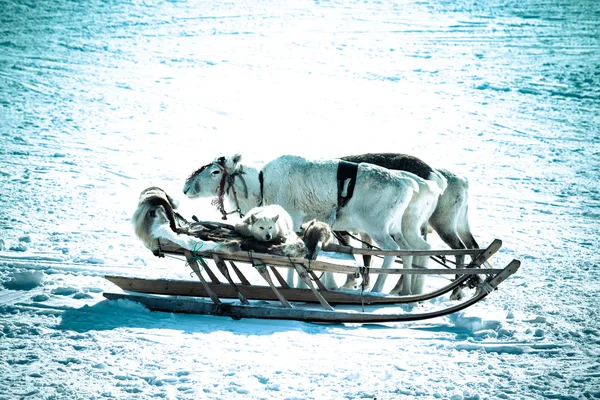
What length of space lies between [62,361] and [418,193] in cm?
440

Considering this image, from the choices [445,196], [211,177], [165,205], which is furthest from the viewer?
[211,177]

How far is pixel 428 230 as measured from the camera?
29.8ft

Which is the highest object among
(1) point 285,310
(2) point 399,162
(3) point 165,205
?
(2) point 399,162

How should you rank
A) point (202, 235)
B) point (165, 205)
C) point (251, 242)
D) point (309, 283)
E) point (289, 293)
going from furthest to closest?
point (289, 293), point (165, 205), point (202, 235), point (251, 242), point (309, 283)

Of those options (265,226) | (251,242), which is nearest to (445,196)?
(265,226)

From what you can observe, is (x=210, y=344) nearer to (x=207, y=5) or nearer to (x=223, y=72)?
(x=223, y=72)

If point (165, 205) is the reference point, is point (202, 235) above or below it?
below

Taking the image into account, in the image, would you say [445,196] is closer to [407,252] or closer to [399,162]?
[399,162]

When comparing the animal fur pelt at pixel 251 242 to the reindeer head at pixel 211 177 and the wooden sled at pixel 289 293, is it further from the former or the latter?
the reindeer head at pixel 211 177

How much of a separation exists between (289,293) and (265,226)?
0.92m

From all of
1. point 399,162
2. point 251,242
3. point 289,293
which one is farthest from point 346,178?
point 251,242

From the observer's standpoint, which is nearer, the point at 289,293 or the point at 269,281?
the point at 269,281

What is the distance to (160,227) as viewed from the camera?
22.9 ft

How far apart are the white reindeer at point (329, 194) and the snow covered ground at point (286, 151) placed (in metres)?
1.12
